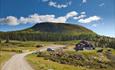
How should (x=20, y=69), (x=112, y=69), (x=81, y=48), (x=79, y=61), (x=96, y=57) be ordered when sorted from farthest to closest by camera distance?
(x=81, y=48)
(x=96, y=57)
(x=79, y=61)
(x=112, y=69)
(x=20, y=69)

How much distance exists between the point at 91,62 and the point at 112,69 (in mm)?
9102

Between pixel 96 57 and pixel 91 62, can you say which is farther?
pixel 96 57

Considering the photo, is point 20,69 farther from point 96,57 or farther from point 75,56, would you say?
point 96,57

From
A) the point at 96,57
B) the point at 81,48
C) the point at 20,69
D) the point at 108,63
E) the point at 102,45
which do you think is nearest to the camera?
the point at 20,69

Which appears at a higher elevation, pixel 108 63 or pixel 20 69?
pixel 20 69

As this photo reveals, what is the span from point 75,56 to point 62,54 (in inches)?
199

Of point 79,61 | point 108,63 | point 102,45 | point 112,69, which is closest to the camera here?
point 112,69

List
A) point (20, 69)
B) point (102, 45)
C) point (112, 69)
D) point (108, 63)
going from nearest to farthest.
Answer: point (20, 69)
point (112, 69)
point (108, 63)
point (102, 45)

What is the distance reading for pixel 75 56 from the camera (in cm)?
7406

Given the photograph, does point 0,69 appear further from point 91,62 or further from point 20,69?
point 91,62

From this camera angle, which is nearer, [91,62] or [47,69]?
[47,69]

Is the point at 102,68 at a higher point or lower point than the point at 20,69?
lower

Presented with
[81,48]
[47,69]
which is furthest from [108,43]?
[47,69]

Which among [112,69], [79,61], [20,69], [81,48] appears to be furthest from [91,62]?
[20,69]
